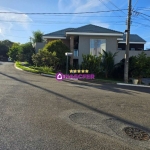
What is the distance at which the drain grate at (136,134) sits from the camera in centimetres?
396

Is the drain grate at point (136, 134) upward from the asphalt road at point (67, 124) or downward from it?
downward

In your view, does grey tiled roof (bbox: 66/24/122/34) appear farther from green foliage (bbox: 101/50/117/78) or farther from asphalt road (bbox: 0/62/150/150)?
asphalt road (bbox: 0/62/150/150)

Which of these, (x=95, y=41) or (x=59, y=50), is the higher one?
(x=95, y=41)

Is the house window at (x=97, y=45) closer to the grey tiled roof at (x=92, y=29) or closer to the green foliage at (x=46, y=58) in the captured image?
the grey tiled roof at (x=92, y=29)

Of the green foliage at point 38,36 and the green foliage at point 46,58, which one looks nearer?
the green foliage at point 46,58

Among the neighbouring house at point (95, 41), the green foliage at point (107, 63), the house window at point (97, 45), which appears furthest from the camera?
the house window at point (97, 45)

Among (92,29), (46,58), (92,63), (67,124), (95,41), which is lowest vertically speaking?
(67,124)

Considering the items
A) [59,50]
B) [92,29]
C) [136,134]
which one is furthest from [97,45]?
[136,134]

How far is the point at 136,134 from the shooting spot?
13.6 feet

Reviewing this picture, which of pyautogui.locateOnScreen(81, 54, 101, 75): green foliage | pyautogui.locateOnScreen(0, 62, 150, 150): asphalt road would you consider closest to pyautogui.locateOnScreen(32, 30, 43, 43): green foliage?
pyautogui.locateOnScreen(81, 54, 101, 75): green foliage

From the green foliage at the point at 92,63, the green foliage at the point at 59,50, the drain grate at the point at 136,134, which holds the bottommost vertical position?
the drain grate at the point at 136,134

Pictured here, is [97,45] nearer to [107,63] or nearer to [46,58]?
[107,63]

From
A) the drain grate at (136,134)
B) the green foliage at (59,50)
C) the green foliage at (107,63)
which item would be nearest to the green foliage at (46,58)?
the green foliage at (59,50)

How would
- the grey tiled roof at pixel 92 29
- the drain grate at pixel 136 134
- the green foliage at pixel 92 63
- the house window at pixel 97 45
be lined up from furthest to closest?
the house window at pixel 97 45
the grey tiled roof at pixel 92 29
the green foliage at pixel 92 63
the drain grate at pixel 136 134
